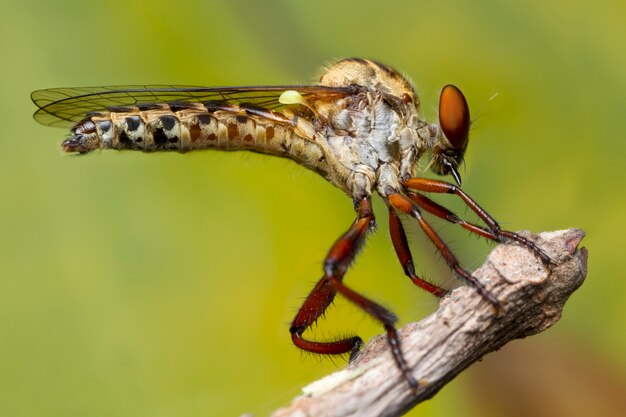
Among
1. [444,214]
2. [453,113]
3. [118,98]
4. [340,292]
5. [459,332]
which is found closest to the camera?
[459,332]

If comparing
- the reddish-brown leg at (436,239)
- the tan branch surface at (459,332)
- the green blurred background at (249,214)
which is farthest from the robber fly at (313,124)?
the tan branch surface at (459,332)

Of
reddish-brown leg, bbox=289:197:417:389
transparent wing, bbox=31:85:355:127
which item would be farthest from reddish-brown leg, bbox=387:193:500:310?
transparent wing, bbox=31:85:355:127

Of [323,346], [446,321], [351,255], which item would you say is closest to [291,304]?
[323,346]

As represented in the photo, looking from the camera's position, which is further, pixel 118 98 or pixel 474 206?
pixel 118 98

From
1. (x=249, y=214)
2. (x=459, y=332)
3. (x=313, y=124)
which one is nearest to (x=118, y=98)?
(x=249, y=214)

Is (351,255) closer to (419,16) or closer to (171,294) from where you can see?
(171,294)

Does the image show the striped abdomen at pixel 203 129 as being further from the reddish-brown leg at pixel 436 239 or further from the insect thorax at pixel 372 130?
the reddish-brown leg at pixel 436 239

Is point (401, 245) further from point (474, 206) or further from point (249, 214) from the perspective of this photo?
point (249, 214)

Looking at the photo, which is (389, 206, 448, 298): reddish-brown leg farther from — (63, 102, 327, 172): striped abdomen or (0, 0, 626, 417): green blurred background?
(63, 102, 327, 172): striped abdomen
